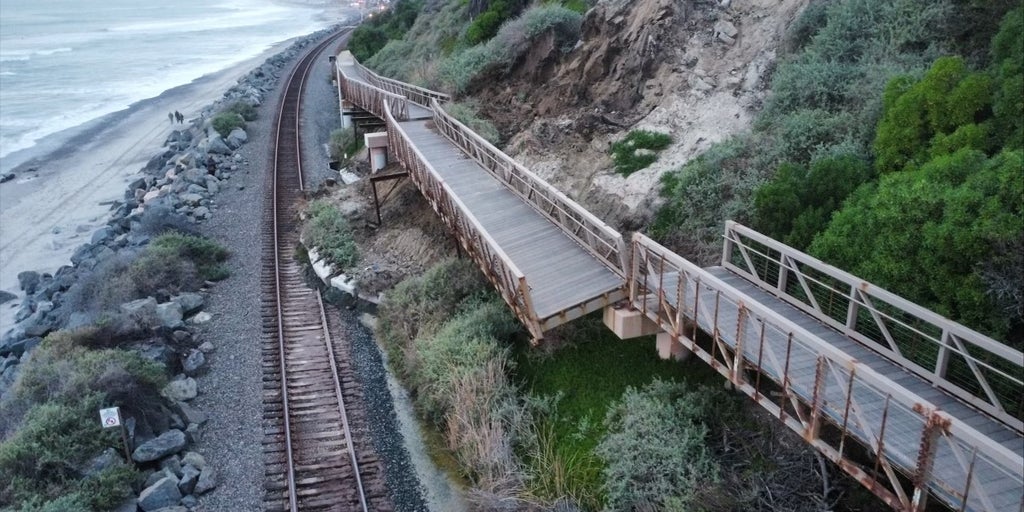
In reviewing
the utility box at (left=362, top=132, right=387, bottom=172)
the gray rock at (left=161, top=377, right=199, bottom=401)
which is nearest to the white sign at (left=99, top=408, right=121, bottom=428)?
the gray rock at (left=161, top=377, right=199, bottom=401)

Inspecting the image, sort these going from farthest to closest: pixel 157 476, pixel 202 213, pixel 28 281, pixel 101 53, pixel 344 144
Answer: pixel 101 53
pixel 344 144
pixel 28 281
pixel 202 213
pixel 157 476

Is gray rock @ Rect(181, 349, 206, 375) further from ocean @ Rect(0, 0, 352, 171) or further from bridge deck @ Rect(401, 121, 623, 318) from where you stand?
ocean @ Rect(0, 0, 352, 171)

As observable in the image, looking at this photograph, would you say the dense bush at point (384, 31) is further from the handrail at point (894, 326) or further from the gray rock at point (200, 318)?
the handrail at point (894, 326)

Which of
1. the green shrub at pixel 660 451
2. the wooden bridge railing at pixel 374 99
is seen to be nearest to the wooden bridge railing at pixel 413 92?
the wooden bridge railing at pixel 374 99

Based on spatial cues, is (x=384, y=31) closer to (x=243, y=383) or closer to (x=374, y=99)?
(x=374, y=99)

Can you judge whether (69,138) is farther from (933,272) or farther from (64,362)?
(933,272)

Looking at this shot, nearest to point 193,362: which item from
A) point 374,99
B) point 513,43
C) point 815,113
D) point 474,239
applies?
point 474,239
